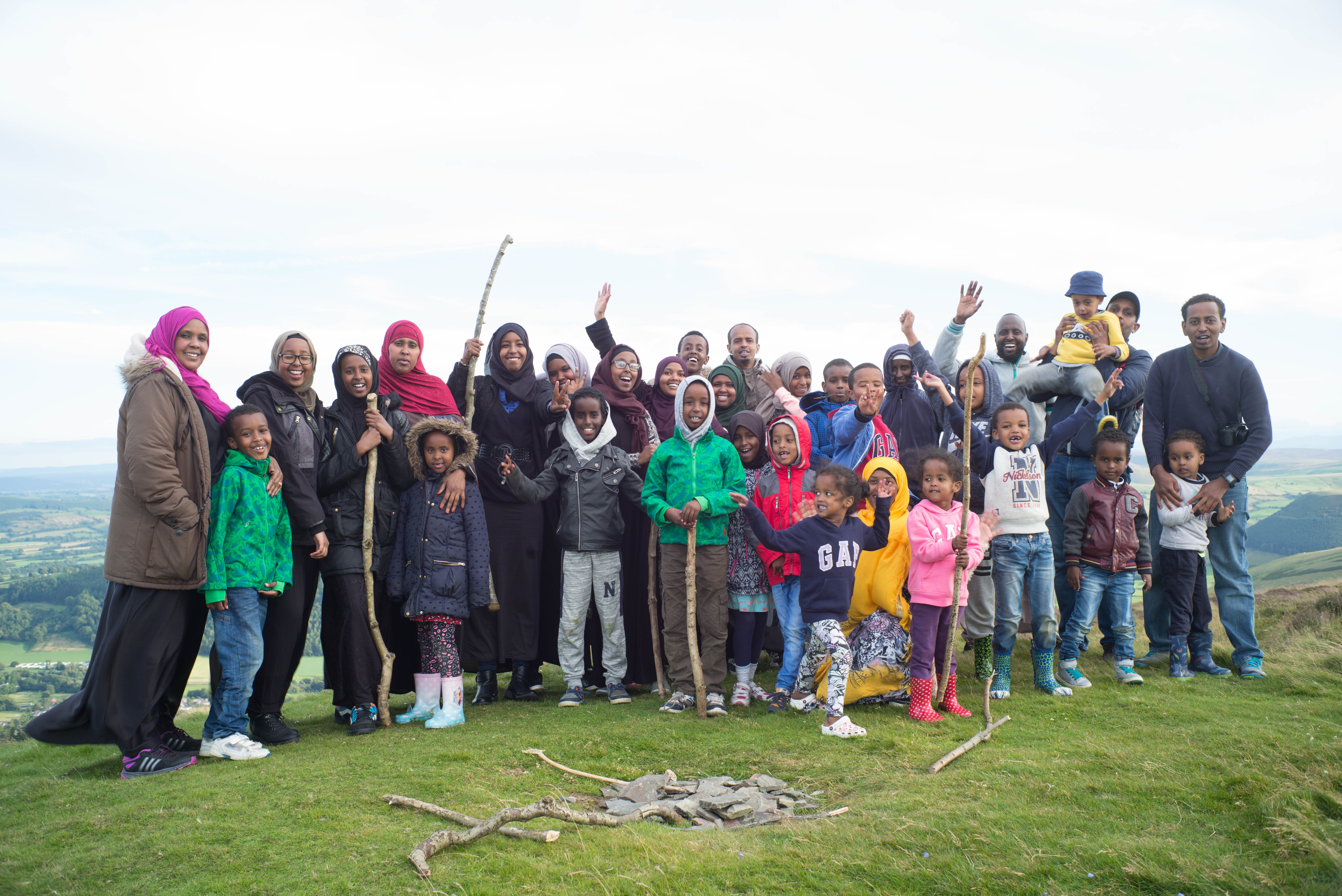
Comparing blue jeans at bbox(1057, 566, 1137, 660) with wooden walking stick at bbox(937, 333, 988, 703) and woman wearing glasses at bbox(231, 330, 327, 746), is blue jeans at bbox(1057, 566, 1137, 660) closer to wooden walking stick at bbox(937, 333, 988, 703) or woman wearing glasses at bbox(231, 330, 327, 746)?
wooden walking stick at bbox(937, 333, 988, 703)

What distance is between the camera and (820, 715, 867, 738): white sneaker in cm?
548

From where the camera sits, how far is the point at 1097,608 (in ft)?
22.3

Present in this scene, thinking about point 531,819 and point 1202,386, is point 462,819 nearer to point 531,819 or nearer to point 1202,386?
point 531,819

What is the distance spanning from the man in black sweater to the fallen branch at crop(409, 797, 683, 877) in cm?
544

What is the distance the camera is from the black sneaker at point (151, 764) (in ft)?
16.4

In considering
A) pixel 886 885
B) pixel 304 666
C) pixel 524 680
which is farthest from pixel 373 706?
pixel 304 666

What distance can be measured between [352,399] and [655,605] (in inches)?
121

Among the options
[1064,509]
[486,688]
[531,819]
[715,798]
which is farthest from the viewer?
[1064,509]

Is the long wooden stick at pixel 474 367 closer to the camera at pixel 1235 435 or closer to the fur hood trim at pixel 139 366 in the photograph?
the fur hood trim at pixel 139 366

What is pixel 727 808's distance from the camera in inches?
171

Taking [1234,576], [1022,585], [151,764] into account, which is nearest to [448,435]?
[151,764]

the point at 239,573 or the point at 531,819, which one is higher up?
the point at 239,573

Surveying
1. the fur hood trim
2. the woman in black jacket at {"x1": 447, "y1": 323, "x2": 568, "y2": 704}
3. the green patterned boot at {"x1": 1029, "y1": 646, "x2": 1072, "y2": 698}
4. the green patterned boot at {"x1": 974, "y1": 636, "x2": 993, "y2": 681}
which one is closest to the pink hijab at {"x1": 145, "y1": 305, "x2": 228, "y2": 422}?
the fur hood trim

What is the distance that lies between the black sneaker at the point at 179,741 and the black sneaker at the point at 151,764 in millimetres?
235
